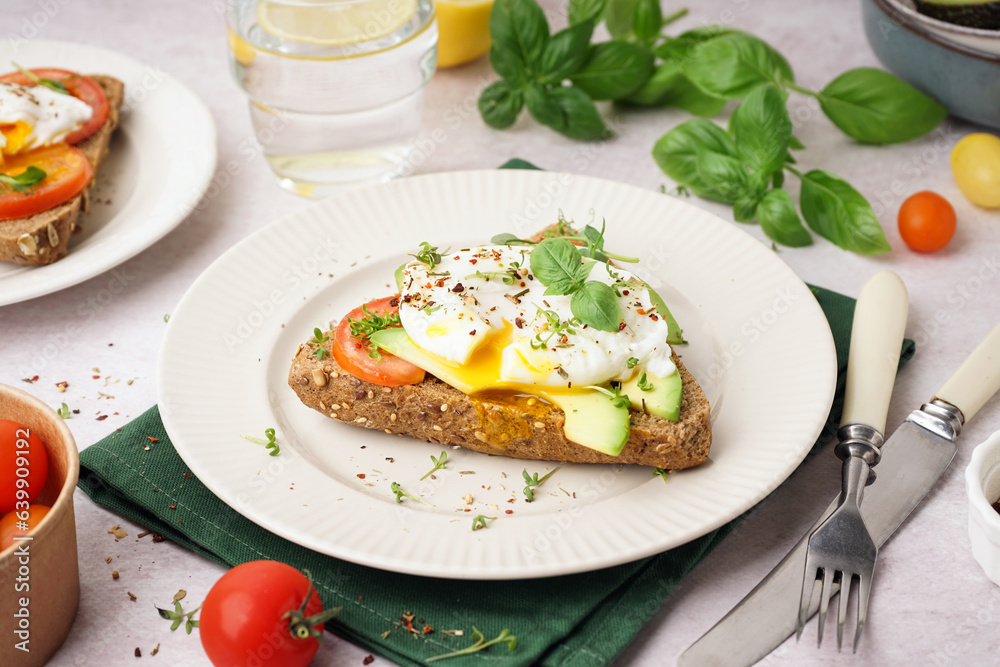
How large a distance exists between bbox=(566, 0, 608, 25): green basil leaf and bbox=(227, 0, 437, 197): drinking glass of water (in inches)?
31.4

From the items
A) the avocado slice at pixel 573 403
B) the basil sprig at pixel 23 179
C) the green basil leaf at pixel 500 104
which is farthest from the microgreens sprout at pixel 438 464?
the green basil leaf at pixel 500 104

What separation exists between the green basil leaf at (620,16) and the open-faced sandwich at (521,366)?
2091mm

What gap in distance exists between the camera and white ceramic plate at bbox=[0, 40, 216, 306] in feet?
10.6

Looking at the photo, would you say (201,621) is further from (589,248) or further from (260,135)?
(260,135)

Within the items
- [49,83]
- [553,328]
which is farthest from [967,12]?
[49,83]

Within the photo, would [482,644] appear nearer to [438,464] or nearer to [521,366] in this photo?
[438,464]

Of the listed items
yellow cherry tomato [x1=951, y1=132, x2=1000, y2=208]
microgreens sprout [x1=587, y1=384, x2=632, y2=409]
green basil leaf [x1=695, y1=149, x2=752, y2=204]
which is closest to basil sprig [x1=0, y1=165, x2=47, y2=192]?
microgreens sprout [x1=587, y1=384, x2=632, y2=409]

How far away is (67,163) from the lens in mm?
3533

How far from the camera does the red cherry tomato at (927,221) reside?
3.49 m

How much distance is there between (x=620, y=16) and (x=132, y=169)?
2379 millimetres

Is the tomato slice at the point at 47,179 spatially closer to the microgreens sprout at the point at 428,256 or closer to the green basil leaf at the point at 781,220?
the microgreens sprout at the point at 428,256

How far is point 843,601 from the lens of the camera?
2195 millimetres

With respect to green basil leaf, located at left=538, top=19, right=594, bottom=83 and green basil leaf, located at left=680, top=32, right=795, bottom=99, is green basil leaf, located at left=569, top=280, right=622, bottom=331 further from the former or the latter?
green basil leaf, located at left=538, top=19, right=594, bottom=83

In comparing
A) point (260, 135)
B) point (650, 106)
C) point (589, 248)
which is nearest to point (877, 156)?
point (650, 106)
